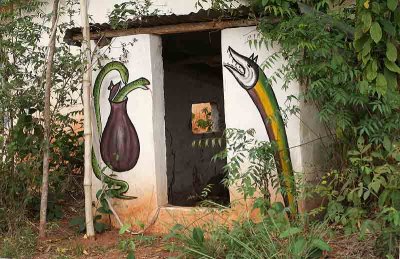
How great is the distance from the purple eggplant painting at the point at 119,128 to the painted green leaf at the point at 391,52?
9.71 ft

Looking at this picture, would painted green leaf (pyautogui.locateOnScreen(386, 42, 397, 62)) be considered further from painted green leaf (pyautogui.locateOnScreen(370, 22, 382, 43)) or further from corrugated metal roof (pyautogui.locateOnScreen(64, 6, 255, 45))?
corrugated metal roof (pyautogui.locateOnScreen(64, 6, 255, 45))

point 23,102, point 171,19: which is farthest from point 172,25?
point 23,102

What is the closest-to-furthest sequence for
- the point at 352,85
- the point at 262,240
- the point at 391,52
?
1. the point at 391,52
2. the point at 262,240
3. the point at 352,85

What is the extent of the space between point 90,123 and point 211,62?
10.6 feet

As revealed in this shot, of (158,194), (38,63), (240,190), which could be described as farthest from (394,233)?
(38,63)

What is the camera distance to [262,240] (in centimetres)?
521

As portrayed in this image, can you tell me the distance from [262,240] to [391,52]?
1968 millimetres

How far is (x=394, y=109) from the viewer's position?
5.61 meters

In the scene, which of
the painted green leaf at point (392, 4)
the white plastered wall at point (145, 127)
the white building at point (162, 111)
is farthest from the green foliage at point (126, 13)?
the painted green leaf at point (392, 4)

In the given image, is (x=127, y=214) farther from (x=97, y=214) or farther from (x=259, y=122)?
(x=259, y=122)

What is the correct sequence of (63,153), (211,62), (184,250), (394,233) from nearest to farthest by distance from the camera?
(394,233) < (184,250) < (63,153) < (211,62)

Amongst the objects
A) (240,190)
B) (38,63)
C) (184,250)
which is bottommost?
(184,250)

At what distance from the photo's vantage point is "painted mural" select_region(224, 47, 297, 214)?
20.7 feet

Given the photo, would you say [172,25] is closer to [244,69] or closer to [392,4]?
[244,69]
